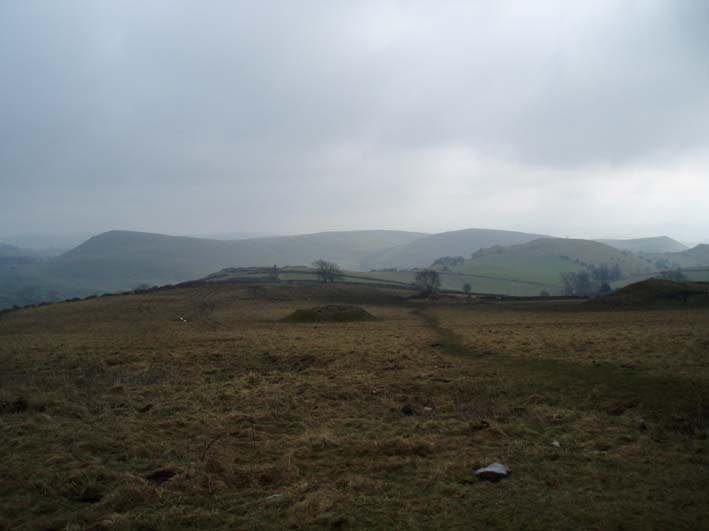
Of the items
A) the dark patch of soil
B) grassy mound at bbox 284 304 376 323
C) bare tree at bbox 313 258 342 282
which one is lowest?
grassy mound at bbox 284 304 376 323

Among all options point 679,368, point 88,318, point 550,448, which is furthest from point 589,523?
point 88,318

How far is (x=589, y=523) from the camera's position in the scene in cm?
666

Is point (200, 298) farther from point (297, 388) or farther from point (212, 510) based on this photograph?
point (212, 510)

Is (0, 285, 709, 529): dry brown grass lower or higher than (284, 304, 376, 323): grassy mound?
higher

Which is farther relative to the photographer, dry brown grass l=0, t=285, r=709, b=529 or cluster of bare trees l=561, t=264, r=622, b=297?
cluster of bare trees l=561, t=264, r=622, b=297

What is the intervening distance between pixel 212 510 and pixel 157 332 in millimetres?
32548

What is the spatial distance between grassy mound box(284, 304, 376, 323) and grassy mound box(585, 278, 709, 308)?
109 ft

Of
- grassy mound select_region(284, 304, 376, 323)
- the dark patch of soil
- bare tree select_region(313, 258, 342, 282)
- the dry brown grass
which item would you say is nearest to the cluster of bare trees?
bare tree select_region(313, 258, 342, 282)

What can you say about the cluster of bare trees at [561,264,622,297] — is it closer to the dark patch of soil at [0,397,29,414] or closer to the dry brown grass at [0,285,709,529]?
the dry brown grass at [0,285,709,529]

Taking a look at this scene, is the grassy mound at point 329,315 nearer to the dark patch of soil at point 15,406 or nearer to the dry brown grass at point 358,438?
Answer: the dry brown grass at point 358,438

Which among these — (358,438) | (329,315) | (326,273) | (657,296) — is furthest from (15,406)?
(326,273)

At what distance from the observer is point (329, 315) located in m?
47.6

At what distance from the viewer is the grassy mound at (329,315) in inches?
1823

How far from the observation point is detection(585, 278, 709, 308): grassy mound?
167ft
